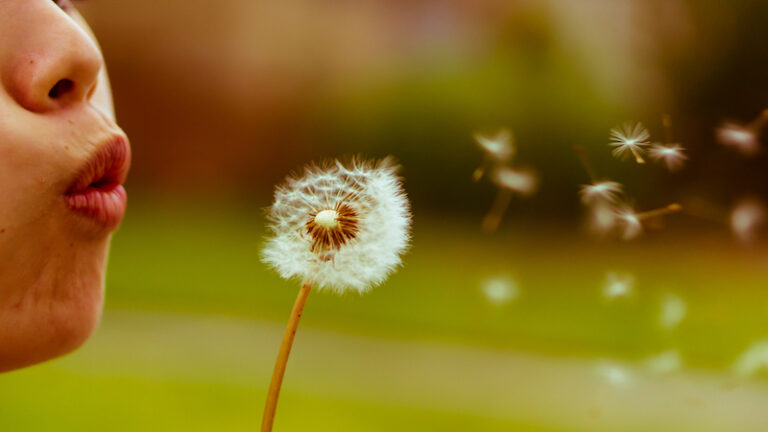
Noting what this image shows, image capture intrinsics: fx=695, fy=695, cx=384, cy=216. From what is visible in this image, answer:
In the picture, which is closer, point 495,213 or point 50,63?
point 50,63

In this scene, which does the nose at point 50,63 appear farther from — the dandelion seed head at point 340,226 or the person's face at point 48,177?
the dandelion seed head at point 340,226

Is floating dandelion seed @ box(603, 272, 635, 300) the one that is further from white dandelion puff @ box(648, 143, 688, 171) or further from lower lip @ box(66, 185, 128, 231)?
lower lip @ box(66, 185, 128, 231)

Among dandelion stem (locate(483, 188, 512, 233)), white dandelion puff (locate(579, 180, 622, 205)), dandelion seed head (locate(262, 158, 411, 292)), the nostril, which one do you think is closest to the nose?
the nostril

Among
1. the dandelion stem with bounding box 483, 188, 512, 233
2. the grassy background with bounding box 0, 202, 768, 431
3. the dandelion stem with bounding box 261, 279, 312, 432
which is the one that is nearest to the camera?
the dandelion stem with bounding box 261, 279, 312, 432

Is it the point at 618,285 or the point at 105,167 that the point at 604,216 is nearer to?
the point at 618,285

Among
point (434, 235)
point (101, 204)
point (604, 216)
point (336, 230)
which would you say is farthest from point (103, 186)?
point (434, 235)

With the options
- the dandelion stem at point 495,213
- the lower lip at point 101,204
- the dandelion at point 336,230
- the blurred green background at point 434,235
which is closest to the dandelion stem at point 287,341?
the dandelion at point 336,230
